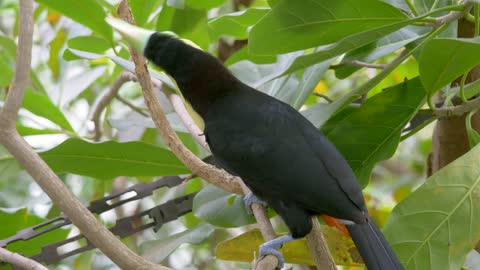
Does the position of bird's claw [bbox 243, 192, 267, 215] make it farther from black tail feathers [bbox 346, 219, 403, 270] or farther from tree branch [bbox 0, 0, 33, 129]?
tree branch [bbox 0, 0, 33, 129]

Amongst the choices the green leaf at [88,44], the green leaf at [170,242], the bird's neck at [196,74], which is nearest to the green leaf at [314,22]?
the bird's neck at [196,74]

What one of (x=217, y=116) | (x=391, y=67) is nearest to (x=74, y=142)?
(x=217, y=116)

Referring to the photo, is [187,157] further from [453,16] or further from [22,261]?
[453,16]

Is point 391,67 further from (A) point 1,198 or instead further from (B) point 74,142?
(A) point 1,198

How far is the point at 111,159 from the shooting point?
177cm

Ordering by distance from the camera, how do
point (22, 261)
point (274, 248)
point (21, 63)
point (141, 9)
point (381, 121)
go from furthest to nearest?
point (141, 9), point (381, 121), point (274, 248), point (22, 261), point (21, 63)

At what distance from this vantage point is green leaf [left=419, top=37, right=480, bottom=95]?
1.37 meters

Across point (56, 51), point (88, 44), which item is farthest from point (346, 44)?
point (56, 51)

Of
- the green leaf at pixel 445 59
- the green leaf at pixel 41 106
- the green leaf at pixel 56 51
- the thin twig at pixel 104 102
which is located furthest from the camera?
the green leaf at pixel 56 51

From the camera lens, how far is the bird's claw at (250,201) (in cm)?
165

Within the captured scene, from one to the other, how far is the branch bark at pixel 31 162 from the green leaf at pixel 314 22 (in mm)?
421

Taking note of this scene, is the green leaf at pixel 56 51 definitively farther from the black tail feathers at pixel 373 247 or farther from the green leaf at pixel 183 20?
the black tail feathers at pixel 373 247

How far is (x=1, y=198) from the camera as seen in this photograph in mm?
A: 2211

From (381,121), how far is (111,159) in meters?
0.59
